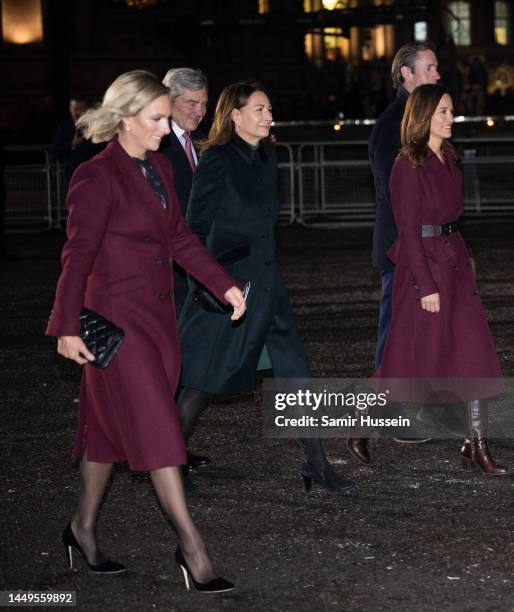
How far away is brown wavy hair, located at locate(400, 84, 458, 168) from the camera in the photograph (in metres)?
6.62

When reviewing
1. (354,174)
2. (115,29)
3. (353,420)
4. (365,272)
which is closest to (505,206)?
(354,174)

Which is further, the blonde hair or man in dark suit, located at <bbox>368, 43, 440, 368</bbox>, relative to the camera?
man in dark suit, located at <bbox>368, 43, 440, 368</bbox>

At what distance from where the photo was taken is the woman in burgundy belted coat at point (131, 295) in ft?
15.9

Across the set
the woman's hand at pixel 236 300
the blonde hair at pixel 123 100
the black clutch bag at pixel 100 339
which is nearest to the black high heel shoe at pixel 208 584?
the black clutch bag at pixel 100 339

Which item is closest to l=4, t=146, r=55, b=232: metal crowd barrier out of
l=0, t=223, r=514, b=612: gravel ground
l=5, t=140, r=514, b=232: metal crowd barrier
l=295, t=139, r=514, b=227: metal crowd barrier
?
l=5, t=140, r=514, b=232: metal crowd barrier

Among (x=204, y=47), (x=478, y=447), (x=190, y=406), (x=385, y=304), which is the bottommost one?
(x=478, y=447)

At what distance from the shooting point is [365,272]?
1472cm

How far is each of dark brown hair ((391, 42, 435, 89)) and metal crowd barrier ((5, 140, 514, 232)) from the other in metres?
11.8

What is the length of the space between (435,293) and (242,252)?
1017 mm

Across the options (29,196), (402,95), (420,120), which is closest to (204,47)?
(29,196)

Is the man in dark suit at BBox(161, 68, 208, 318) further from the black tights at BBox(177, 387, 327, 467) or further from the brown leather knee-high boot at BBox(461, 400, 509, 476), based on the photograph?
the brown leather knee-high boot at BBox(461, 400, 509, 476)

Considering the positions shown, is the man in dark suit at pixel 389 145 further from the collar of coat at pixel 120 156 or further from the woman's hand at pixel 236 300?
the collar of coat at pixel 120 156

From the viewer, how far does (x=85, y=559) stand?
5293mm

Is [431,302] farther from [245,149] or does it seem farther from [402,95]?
[402,95]
